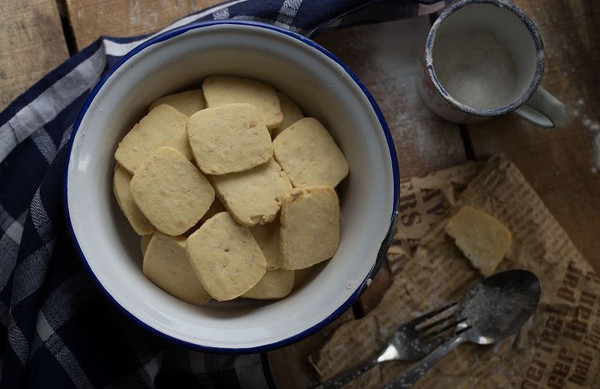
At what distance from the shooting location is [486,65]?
35.4 inches

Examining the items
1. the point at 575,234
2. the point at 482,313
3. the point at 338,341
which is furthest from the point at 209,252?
the point at 575,234

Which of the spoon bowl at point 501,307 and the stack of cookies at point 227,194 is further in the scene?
the spoon bowl at point 501,307

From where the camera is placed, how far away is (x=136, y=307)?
0.71 metres

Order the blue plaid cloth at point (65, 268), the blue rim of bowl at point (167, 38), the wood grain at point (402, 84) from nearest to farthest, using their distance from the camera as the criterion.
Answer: the blue rim of bowl at point (167, 38) → the blue plaid cloth at point (65, 268) → the wood grain at point (402, 84)

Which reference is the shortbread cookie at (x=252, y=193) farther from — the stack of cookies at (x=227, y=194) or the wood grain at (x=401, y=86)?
the wood grain at (x=401, y=86)

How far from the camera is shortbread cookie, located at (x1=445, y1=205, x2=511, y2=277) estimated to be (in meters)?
0.90

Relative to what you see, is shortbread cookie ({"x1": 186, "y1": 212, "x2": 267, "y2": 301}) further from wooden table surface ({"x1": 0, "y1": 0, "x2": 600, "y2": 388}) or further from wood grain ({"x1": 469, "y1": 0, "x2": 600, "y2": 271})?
wood grain ({"x1": 469, "y1": 0, "x2": 600, "y2": 271})

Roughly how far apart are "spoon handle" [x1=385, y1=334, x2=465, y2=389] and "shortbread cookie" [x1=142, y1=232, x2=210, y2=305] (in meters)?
Result: 0.29

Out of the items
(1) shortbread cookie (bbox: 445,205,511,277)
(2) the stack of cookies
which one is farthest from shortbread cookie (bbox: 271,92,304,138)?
(1) shortbread cookie (bbox: 445,205,511,277)

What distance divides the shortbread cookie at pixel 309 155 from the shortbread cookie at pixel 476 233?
0.22 metres

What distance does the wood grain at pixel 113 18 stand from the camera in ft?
2.94

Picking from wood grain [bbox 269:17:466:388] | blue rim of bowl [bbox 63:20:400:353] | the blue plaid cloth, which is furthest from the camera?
wood grain [bbox 269:17:466:388]

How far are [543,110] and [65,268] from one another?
2.04 feet

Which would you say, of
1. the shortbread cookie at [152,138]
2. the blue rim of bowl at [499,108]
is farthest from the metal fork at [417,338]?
the shortbread cookie at [152,138]
